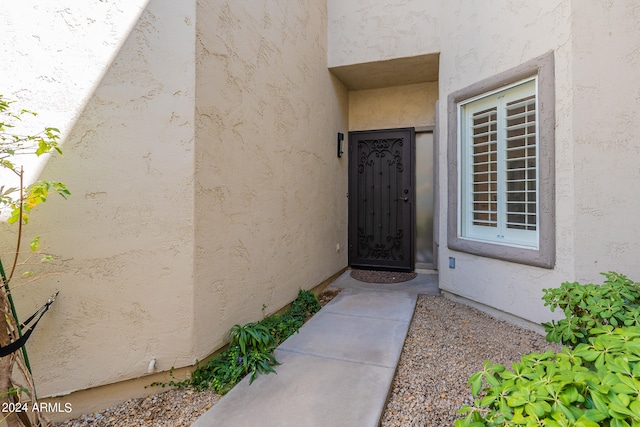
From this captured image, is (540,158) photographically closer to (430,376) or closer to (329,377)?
(430,376)

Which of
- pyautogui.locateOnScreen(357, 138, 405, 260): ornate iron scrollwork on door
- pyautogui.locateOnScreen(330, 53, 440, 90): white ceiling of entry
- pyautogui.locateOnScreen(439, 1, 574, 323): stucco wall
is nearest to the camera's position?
pyautogui.locateOnScreen(439, 1, 574, 323): stucco wall

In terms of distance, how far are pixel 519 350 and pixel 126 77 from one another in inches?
151

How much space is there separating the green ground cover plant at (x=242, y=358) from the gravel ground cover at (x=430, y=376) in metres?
0.10

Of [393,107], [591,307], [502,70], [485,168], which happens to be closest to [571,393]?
[591,307]

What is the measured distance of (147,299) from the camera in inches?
85.4

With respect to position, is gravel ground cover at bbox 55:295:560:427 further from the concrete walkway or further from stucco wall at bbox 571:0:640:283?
stucco wall at bbox 571:0:640:283

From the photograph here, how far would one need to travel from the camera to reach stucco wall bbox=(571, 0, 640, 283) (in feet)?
8.82

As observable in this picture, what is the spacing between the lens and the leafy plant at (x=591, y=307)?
5.36 ft

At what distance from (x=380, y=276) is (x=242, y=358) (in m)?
3.31

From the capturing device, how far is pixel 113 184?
6.82ft

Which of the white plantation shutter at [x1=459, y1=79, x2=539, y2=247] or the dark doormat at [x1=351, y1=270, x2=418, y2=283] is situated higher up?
the white plantation shutter at [x1=459, y1=79, x2=539, y2=247]

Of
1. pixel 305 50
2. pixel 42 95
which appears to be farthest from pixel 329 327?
pixel 305 50

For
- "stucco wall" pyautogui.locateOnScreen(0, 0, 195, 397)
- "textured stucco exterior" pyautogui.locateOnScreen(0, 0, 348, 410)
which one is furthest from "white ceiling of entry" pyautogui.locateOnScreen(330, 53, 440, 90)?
"stucco wall" pyautogui.locateOnScreen(0, 0, 195, 397)

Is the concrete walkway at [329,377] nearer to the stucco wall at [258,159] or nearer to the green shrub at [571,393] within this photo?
the stucco wall at [258,159]
